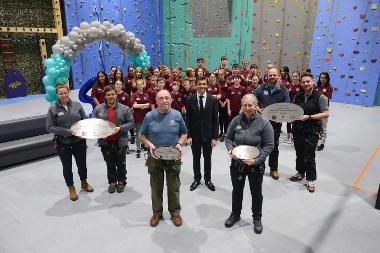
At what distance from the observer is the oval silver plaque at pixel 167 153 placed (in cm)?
319

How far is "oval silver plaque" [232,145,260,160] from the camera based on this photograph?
9.97 feet

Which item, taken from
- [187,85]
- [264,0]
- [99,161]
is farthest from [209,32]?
[99,161]

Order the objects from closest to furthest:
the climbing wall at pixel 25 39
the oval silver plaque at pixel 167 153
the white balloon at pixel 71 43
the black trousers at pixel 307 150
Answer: the oval silver plaque at pixel 167 153 → the black trousers at pixel 307 150 → the white balloon at pixel 71 43 → the climbing wall at pixel 25 39

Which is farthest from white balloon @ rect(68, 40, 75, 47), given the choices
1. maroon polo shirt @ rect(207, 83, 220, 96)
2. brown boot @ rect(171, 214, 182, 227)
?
brown boot @ rect(171, 214, 182, 227)

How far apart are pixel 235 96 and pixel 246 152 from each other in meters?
3.57

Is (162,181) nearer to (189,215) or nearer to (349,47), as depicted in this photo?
(189,215)

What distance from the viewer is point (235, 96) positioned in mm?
6496

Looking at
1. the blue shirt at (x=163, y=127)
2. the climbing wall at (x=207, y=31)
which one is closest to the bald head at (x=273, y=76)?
the blue shirt at (x=163, y=127)

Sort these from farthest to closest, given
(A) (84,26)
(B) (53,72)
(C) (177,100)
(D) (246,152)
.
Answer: (A) (84,26) → (B) (53,72) → (C) (177,100) → (D) (246,152)

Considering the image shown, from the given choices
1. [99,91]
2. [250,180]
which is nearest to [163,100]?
[250,180]

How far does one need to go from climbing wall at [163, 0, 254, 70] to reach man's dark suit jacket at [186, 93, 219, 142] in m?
9.00

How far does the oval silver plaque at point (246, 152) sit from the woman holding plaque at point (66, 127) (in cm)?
222

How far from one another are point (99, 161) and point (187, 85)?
94.6 inches

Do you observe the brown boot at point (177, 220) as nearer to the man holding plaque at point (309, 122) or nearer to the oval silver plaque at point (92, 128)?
the oval silver plaque at point (92, 128)
